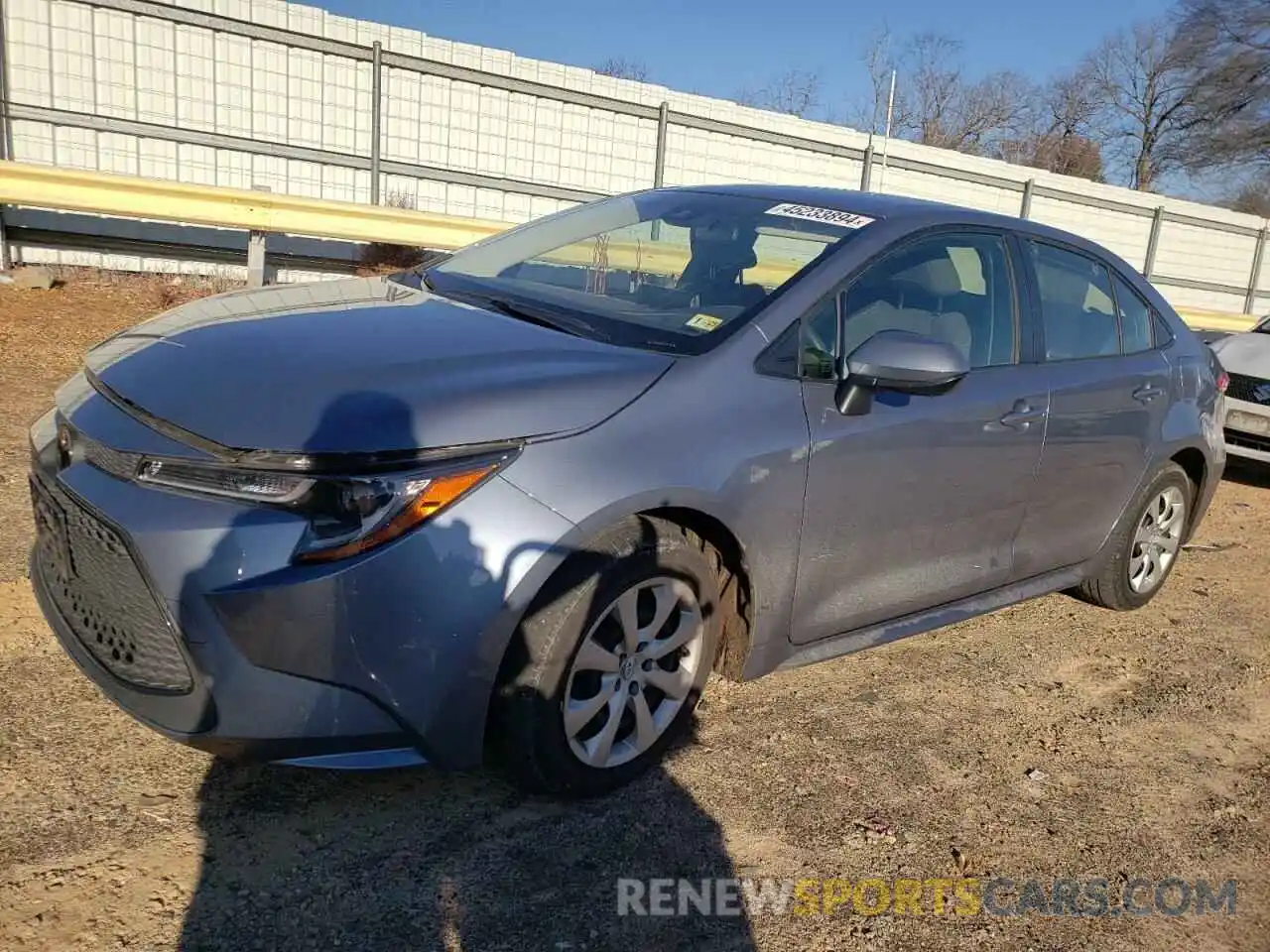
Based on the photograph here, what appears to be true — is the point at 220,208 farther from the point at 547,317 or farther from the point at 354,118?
the point at 547,317

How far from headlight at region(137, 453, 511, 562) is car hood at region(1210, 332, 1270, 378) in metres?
7.11

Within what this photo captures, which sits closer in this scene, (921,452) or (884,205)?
(921,452)

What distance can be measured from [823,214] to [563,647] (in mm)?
1949

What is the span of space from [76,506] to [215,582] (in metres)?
0.52

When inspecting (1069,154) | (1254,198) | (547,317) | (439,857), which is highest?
(1069,154)

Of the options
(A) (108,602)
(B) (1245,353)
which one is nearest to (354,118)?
(B) (1245,353)

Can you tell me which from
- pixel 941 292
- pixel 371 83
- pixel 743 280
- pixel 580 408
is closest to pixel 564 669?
pixel 580 408

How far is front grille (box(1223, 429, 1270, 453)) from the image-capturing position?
7652 mm

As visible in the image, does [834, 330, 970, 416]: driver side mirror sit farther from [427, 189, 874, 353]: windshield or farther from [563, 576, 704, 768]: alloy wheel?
[563, 576, 704, 768]: alloy wheel

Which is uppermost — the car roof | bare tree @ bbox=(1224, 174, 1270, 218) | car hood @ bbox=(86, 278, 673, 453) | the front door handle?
bare tree @ bbox=(1224, 174, 1270, 218)

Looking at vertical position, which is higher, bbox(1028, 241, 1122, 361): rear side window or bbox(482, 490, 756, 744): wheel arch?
bbox(1028, 241, 1122, 361): rear side window

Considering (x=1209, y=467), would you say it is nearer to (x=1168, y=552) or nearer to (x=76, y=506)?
(x=1168, y=552)

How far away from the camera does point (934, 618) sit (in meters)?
3.83

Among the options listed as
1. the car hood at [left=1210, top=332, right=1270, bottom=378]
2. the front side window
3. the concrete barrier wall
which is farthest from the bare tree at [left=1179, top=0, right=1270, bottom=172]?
the front side window
